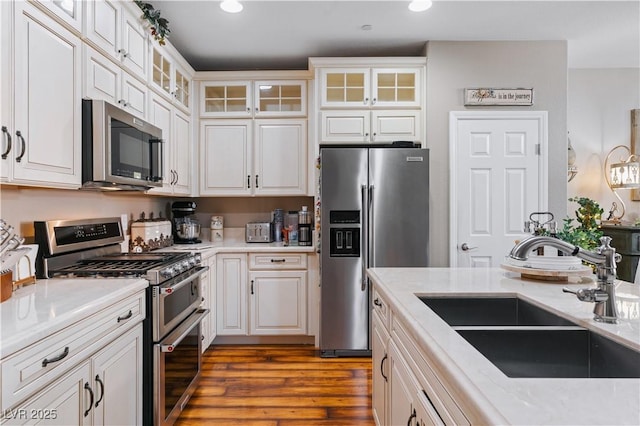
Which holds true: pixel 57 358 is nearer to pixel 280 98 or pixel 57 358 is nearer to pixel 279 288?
pixel 279 288

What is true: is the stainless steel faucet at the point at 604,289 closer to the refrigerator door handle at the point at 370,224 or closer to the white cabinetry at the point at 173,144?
the refrigerator door handle at the point at 370,224

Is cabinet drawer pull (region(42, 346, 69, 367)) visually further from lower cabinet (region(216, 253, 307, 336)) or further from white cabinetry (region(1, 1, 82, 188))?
lower cabinet (region(216, 253, 307, 336))

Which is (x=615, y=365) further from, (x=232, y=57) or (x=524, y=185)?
(x=232, y=57)

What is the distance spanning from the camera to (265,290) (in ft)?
11.1

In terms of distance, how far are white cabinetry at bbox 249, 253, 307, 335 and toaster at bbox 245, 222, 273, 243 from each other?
0.43m

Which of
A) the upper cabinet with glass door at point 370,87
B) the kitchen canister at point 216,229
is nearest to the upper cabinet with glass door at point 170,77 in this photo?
the kitchen canister at point 216,229

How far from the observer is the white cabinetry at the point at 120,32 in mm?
1929

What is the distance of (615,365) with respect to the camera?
104 centimetres

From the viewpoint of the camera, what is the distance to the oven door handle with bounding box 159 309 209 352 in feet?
6.27

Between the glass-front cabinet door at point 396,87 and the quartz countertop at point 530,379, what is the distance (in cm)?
215

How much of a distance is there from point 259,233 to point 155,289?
1.93m

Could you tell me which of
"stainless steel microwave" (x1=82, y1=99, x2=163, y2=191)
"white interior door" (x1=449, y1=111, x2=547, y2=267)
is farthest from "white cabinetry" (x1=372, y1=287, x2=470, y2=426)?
"white interior door" (x1=449, y1=111, x2=547, y2=267)

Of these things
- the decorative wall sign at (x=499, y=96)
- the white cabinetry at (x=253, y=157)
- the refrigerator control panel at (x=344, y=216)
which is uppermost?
the decorative wall sign at (x=499, y=96)

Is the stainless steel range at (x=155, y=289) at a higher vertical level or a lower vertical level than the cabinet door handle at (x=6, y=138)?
lower
